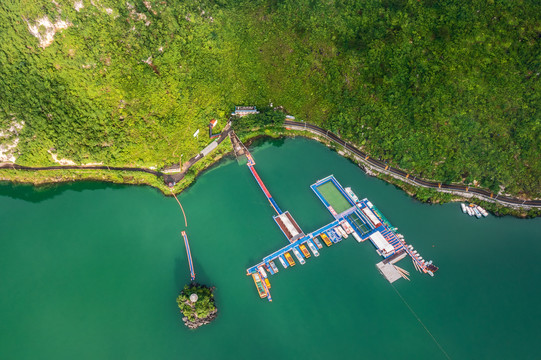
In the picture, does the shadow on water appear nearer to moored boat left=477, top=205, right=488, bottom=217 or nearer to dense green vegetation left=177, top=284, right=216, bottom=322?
dense green vegetation left=177, top=284, right=216, bottom=322

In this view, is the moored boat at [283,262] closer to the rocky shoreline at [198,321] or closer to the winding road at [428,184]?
the rocky shoreline at [198,321]

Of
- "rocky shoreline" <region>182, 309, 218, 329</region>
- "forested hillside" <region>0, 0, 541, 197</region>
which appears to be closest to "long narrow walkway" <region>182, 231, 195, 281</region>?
"rocky shoreline" <region>182, 309, 218, 329</region>

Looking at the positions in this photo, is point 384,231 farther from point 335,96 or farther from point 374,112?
point 335,96


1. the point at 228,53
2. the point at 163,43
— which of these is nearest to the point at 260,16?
the point at 228,53

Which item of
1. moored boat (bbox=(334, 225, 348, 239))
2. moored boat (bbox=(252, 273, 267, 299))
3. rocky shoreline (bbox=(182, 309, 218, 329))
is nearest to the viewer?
rocky shoreline (bbox=(182, 309, 218, 329))

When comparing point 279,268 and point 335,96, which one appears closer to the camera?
point 279,268

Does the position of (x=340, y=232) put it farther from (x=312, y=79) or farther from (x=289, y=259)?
(x=312, y=79)

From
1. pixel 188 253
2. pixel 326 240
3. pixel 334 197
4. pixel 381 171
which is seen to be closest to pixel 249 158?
pixel 334 197
